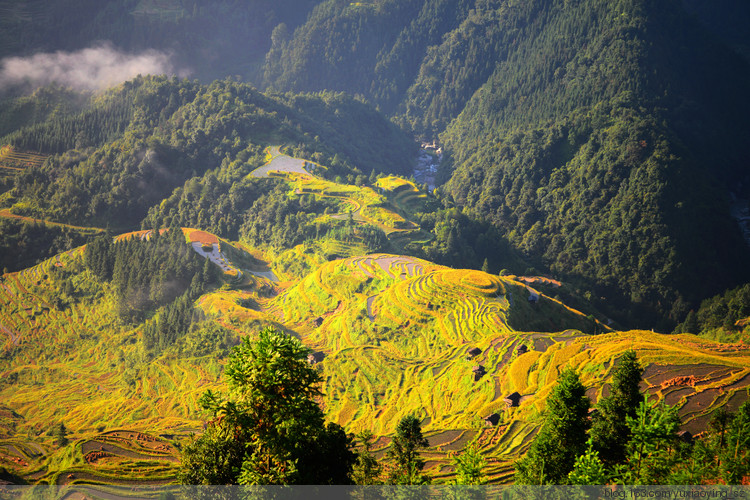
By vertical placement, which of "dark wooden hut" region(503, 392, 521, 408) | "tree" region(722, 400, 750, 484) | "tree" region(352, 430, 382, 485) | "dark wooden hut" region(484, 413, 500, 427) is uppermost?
"dark wooden hut" region(503, 392, 521, 408)

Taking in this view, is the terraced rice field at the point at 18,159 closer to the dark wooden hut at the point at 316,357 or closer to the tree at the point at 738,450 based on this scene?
the dark wooden hut at the point at 316,357

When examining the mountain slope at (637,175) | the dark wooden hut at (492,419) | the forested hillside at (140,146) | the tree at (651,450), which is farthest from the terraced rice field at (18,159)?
the tree at (651,450)

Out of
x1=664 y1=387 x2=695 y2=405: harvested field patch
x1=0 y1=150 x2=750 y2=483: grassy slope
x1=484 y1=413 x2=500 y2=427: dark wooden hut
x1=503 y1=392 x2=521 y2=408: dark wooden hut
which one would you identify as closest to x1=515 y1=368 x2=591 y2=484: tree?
x1=0 y1=150 x2=750 y2=483: grassy slope

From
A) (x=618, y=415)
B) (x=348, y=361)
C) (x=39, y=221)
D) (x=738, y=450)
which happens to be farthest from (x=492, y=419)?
(x=39, y=221)

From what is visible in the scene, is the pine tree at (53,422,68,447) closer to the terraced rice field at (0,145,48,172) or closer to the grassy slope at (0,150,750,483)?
the grassy slope at (0,150,750,483)

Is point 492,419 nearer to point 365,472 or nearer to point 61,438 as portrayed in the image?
point 365,472

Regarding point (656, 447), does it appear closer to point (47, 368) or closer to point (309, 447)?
point (309, 447)
